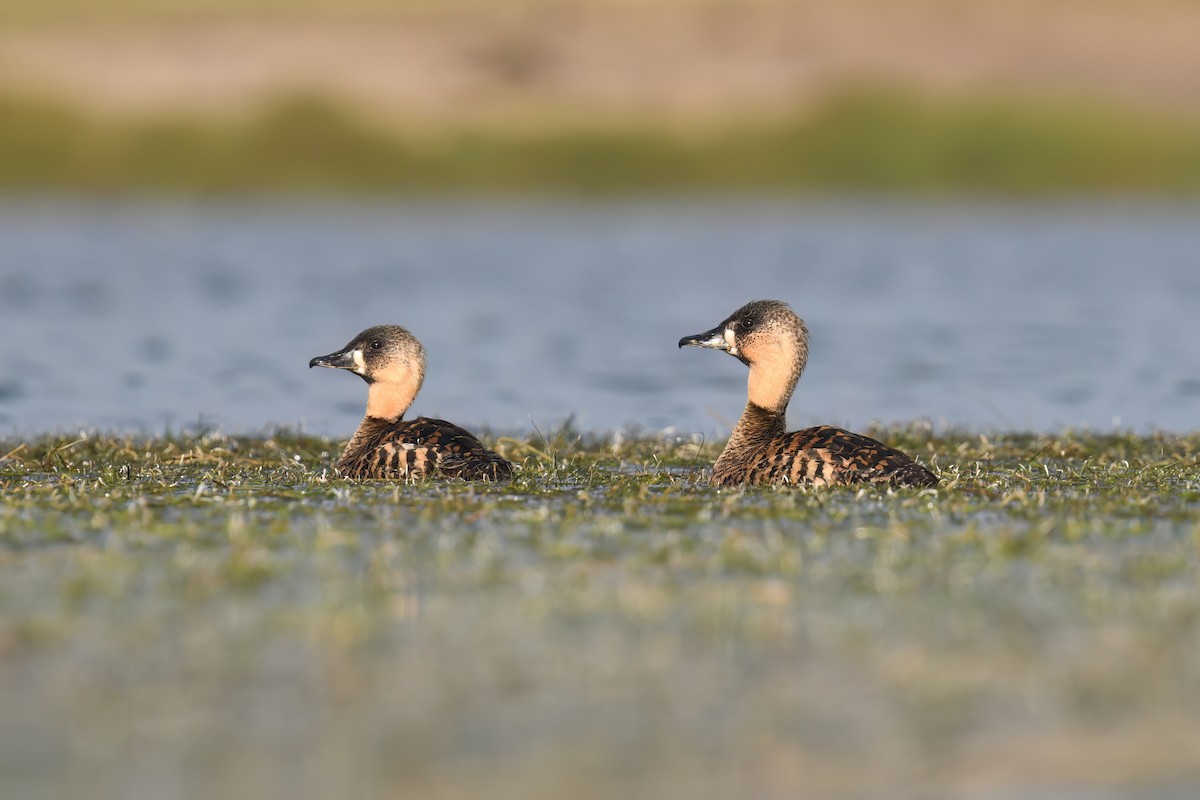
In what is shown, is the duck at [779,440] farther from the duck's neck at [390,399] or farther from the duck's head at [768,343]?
the duck's neck at [390,399]

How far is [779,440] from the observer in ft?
46.0

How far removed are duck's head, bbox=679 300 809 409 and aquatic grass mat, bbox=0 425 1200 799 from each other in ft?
6.24

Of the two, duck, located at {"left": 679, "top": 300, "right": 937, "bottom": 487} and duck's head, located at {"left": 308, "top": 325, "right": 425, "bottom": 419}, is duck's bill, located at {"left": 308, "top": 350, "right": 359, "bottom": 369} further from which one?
duck, located at {"left": 679, "top": 300, "right": 937, "bottom": 487}

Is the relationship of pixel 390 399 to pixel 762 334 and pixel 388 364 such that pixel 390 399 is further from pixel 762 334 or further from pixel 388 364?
pixel 762 334

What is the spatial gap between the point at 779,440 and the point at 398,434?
9.12 feet

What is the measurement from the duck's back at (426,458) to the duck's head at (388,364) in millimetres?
1072

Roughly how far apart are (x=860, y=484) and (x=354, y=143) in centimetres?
5802

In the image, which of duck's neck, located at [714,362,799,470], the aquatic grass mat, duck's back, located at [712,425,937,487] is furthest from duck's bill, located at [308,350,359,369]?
duck's back, located at [712,425,937,487]

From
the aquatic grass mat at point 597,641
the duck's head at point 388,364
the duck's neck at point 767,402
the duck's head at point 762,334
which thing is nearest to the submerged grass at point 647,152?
the duck's head at point 388,364

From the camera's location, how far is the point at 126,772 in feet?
22.7

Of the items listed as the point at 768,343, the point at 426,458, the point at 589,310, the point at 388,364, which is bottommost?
the point at 426,458

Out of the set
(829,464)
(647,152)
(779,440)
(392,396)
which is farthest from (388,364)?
(647,152)

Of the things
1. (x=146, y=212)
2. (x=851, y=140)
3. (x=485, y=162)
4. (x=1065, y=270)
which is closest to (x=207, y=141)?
(x=146, y=212)

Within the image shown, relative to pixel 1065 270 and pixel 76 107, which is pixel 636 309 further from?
pixel 76 107
